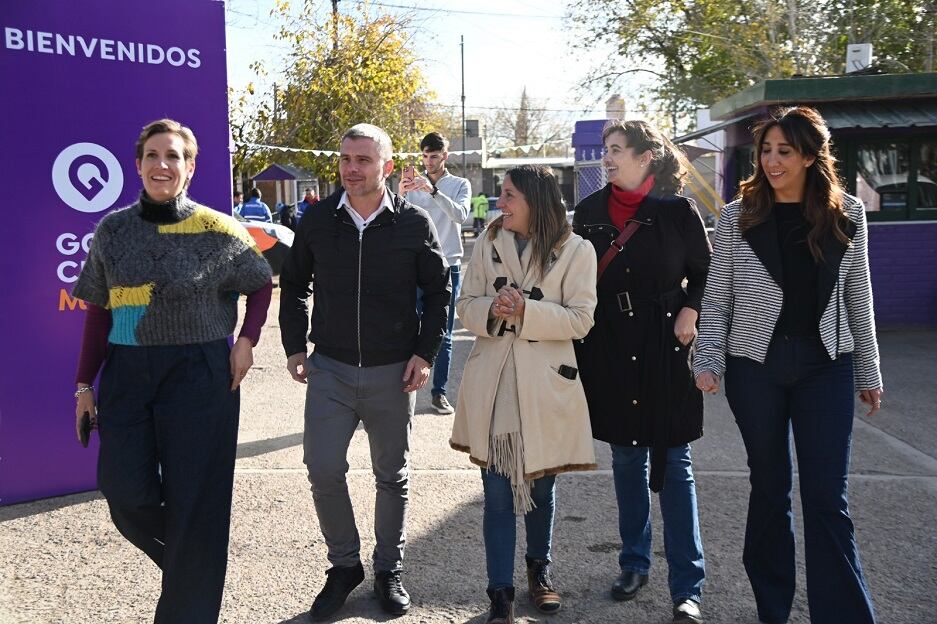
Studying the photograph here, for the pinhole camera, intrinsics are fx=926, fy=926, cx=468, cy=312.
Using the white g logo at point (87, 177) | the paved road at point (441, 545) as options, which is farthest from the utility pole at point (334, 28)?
the white g logo at point (87, 177)

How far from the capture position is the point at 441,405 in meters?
7.44

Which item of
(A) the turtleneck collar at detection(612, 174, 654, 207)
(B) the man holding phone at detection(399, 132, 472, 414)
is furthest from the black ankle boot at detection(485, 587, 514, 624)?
(B) the man holding phone at detection(399, 132, 472, 414)

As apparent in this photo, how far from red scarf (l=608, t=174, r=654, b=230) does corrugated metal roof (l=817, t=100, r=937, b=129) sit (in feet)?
25.8

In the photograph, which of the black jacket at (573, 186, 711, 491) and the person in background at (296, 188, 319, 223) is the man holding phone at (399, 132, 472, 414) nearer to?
the black jacket at (573, 186, 711, 491)

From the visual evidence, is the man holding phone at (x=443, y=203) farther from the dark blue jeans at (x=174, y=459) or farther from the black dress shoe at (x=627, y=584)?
the dark blue jeans at (x=174, y=459)

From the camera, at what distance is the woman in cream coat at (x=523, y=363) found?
359 cm

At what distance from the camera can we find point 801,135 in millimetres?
3459

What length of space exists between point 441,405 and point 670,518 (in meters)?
3.77

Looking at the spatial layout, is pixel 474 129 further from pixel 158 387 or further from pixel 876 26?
pixel 158 387

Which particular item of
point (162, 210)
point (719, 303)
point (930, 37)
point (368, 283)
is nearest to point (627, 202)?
point (719, 303)

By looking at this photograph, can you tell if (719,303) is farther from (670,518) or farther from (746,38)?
(746,38)

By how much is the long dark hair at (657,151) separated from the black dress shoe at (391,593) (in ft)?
6.51

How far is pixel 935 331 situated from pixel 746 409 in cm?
913

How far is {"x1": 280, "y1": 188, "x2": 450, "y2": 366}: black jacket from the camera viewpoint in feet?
12.5
